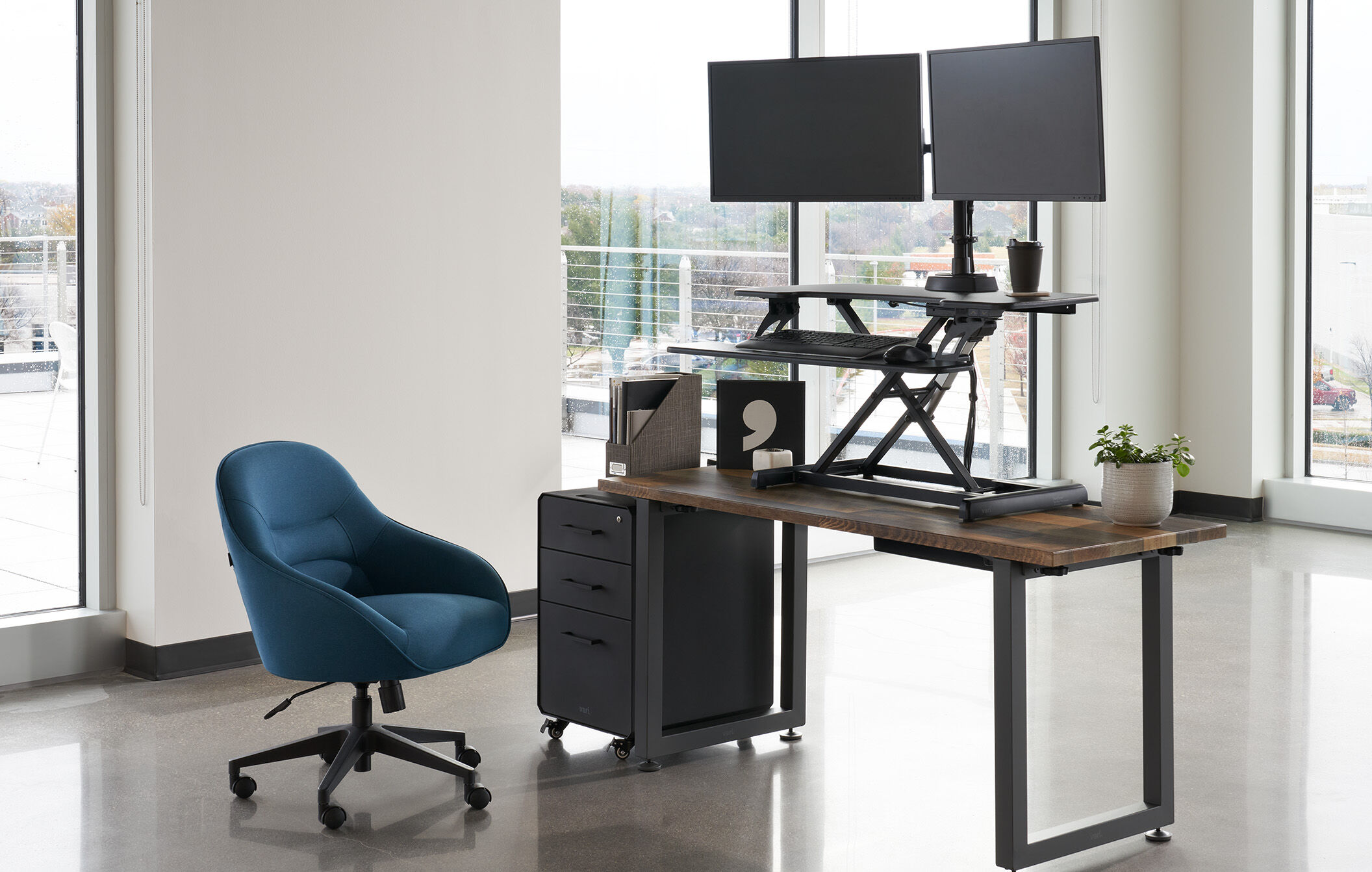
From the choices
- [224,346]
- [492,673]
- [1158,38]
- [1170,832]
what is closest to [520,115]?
[224,346]

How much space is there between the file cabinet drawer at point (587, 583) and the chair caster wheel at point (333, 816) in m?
0.85

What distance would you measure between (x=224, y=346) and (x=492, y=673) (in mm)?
1385

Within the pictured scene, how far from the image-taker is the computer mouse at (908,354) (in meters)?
3.29

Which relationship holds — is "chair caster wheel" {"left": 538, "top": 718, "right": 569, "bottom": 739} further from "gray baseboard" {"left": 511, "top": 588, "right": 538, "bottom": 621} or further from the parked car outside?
the parked car outside

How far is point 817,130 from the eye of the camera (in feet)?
12.2

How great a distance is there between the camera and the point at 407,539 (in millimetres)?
3830

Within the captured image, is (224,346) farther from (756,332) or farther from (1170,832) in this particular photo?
(1170,832)

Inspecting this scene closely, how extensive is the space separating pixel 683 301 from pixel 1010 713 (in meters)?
3.37

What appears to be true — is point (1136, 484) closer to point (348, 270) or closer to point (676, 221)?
point (348, 270)

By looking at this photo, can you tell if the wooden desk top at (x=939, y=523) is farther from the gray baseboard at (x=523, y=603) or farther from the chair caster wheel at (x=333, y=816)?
the gray baseboard at (x=523, y=603)

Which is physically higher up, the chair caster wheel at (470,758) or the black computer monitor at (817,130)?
the black computer monitor at (817,130)

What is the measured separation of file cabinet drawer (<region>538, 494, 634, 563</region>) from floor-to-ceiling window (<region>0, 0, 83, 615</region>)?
178 cm

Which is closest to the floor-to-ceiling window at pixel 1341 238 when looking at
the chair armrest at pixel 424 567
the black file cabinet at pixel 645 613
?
the black file cabinet at pixel 645 613

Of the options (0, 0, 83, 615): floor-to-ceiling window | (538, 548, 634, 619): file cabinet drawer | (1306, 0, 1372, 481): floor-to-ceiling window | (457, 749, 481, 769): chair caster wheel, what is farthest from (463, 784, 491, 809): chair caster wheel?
(1306, 0, 1372, 481): floor-to-ceiling window
